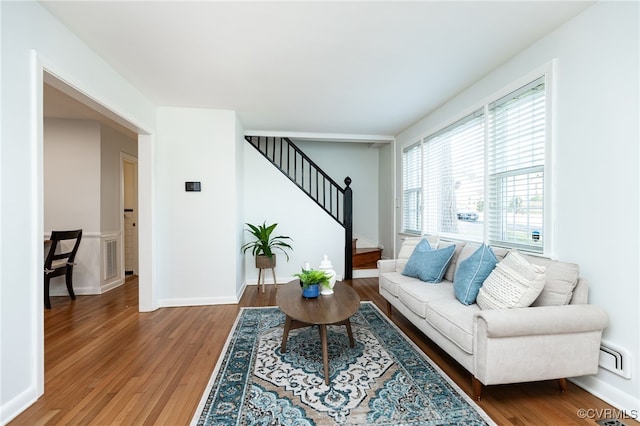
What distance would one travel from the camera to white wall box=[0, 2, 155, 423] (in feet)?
5.09

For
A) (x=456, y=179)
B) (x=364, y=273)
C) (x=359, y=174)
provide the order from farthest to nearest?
(x=359, y=174), (x=364, y=273), (x=456, y=179)

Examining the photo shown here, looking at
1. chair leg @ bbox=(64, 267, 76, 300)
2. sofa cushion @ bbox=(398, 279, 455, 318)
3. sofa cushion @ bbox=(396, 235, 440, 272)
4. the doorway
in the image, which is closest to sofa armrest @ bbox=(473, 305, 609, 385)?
sofa cushion @ bbox=(398, 279, 455, 318)

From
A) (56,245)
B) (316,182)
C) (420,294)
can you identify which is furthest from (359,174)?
(56,245)

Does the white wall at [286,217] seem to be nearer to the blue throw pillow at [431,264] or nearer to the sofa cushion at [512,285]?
the blue throw pillow at [431,264]

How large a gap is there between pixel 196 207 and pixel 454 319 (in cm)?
316

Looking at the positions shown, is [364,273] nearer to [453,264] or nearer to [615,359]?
[453,264]

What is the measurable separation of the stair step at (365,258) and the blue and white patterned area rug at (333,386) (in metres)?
2.39

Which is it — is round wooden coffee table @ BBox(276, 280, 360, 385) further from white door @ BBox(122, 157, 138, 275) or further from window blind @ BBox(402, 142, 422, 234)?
white door @ BBox(122, 157, 138, 275)

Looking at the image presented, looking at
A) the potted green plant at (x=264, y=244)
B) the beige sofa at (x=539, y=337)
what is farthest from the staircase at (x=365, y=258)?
the beige sofa at (x=539, y=337)

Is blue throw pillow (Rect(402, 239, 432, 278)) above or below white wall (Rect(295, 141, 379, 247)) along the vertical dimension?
below

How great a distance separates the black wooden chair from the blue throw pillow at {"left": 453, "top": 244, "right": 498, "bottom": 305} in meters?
4.57

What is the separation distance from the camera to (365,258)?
5.15 metres

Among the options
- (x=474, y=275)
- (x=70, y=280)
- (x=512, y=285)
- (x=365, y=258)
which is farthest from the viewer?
(x=365, y=258)

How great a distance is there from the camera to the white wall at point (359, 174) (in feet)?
19.4
